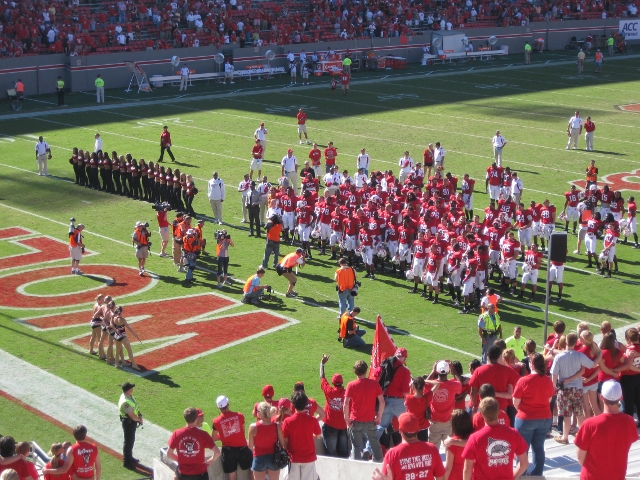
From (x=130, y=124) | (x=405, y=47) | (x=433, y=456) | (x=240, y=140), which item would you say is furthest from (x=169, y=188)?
(x=405, y=47)

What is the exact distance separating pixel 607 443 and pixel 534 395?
186 centimetres

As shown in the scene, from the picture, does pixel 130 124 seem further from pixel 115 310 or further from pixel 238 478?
pixel 238 478

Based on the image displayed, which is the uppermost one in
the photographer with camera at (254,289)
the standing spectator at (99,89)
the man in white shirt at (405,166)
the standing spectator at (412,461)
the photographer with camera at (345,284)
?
the standing spectator at (99,89)

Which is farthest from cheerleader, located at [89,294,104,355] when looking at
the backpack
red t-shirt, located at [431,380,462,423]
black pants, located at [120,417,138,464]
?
red t-shirt, located at [431,380,462,423]

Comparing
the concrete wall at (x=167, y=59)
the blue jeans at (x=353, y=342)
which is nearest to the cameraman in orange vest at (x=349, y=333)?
the blue jeans at (x=353, y=342)

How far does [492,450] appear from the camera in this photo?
7.83 m

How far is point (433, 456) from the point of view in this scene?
8.03 metres

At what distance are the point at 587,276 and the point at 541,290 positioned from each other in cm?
141

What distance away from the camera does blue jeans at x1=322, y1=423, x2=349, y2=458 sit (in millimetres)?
11305

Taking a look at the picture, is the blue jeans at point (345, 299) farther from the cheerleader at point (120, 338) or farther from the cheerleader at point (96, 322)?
the cheerleader at point (96, 322)

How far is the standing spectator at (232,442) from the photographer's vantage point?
10.2m

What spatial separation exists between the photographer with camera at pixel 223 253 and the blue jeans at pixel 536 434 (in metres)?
11.3

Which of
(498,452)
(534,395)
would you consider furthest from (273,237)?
(498,452)

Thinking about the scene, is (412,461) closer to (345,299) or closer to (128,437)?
(128,437)
